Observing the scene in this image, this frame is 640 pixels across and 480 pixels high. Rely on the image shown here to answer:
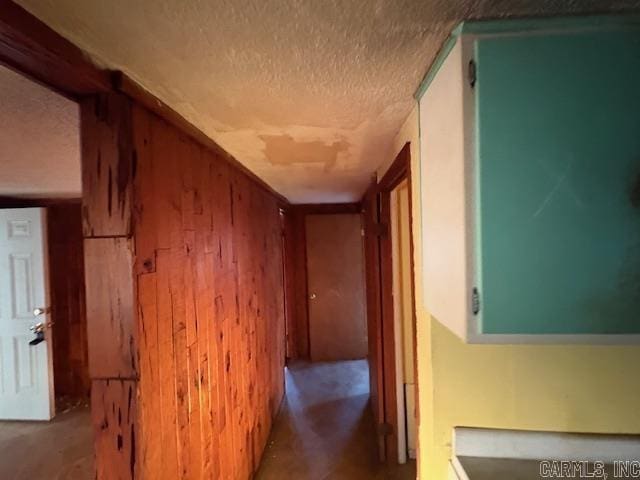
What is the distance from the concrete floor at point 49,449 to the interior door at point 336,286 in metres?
2.63

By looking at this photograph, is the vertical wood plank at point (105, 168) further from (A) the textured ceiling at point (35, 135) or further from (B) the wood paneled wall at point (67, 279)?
(B) the wood paneled wall at point (67, 279)

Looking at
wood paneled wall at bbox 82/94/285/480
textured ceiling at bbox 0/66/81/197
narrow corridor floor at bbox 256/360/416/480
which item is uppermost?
textured ceiling at bbox 0/66/81/197

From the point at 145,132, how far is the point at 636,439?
1.70 m

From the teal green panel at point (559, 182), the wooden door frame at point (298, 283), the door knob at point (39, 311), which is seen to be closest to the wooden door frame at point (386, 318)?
the teal green panel at point (559, 182)

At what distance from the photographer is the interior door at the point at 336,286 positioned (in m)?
4.71

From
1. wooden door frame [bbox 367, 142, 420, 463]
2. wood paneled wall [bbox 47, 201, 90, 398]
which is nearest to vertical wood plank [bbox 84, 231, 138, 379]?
wooden door frame [bbox 367, 142, 420, 463]

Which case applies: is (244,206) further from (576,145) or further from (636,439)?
(636,439)

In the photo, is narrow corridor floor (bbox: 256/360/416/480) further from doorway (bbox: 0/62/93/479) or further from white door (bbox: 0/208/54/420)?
white door (bbox: 0/208/54/420)

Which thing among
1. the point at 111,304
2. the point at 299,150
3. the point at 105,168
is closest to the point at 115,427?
the point at 111,304

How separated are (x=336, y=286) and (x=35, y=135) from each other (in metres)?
3.74

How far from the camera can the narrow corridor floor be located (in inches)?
95.2

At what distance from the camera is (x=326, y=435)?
9.47ft

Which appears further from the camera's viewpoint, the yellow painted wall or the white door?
the white door

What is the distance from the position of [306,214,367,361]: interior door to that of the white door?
283cm
